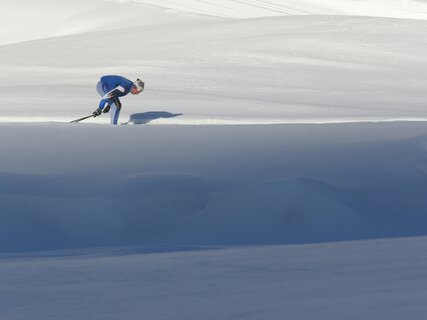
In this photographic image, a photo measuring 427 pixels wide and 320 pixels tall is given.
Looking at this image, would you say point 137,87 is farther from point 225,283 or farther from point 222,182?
point 225,283

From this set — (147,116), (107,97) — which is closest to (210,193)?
(107,97)

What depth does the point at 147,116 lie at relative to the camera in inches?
507

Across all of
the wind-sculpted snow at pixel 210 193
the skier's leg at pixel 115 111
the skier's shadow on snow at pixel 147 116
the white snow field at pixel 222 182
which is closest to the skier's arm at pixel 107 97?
the skier's leg at pixel 115 111

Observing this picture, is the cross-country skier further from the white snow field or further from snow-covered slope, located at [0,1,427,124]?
snow-covered slope, located at [0,1,427,124]

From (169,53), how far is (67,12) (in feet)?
31.4

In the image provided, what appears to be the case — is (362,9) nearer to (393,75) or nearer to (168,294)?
(393,75)

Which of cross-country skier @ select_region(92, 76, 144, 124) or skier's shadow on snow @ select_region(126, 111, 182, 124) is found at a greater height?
cross-country skier @ select_region(92, 76, 144, 124)

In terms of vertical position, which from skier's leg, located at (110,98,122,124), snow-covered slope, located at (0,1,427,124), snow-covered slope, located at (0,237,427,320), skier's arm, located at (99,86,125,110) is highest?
snow-covered slope, located at (0,237,427,320)

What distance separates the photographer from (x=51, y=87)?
14992 mm

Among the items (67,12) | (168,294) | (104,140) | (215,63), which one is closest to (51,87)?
(215,63)

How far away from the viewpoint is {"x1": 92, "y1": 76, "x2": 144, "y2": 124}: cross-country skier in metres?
12.5

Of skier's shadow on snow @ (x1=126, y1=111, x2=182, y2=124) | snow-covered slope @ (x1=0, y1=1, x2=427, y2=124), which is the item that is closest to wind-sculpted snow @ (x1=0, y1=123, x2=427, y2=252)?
skier's shadow on snow @ (x1=126, y1=111, x2=182, y2=124)

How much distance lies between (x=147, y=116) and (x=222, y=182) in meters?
4.87

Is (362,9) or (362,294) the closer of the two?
(362,294)
